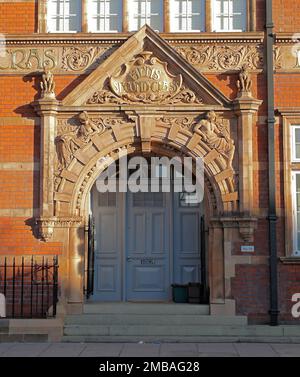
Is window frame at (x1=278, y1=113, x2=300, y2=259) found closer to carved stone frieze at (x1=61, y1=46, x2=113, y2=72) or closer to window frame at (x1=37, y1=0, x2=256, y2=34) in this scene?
window frame at (x1=37, y1=0, x2=256, y2=34)

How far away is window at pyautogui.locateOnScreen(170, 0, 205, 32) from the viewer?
1218 cm

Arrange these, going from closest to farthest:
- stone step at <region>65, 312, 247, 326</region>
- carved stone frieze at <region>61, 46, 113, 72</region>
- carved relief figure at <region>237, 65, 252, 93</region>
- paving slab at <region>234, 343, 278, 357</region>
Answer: paving slab at <region>234, 343, 278, 357</region>, stone step at <region>65, 312, 247, 326</region>, carved relief figure at <region>237, 65, 252, 93</region>, carved stone frieze at <region>61, 46, 113, 72</region>

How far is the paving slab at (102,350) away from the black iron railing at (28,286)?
1254 mm

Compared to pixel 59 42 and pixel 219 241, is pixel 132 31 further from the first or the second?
pixel 219 241

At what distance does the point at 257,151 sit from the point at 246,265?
6.95 feet

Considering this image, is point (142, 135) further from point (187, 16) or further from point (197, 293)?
point (197, 293)

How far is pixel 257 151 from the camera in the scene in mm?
11617

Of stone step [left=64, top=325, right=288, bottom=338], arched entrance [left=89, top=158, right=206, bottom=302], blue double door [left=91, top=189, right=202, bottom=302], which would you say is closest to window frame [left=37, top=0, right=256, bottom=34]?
arched entrance [left=89, top=158, right=206, bottom=302]

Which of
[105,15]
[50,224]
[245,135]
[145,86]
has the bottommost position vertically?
[50,224]

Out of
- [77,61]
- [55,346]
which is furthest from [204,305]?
[77,61]

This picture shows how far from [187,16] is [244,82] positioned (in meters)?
1.84

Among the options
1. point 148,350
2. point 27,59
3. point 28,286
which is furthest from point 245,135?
point 28,286

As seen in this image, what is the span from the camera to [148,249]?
1342 cm

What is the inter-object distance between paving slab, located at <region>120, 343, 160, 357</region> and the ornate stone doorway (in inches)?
58.8
